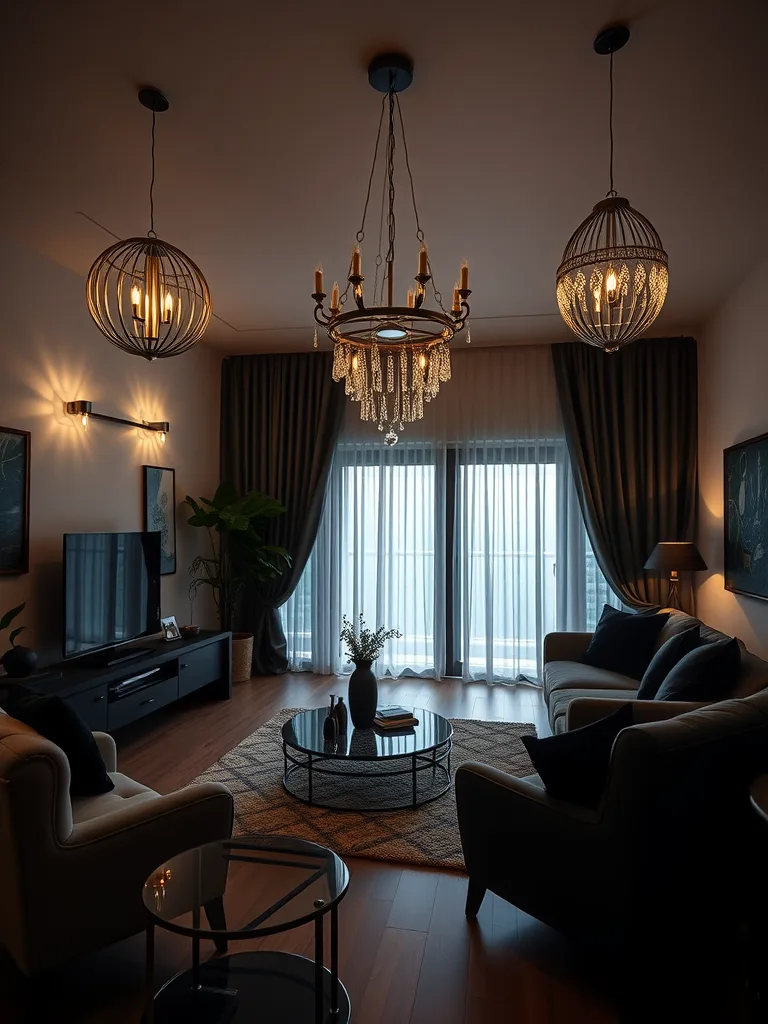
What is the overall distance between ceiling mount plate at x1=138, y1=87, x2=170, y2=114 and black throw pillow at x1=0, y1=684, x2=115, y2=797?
227cm

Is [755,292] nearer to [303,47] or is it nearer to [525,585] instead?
[525,585]

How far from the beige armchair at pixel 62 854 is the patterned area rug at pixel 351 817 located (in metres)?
0.83

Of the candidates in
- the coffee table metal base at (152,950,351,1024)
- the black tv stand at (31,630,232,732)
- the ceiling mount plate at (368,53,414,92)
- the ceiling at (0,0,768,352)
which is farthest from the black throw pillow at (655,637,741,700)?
the black tv stand at (31,630,232,732)

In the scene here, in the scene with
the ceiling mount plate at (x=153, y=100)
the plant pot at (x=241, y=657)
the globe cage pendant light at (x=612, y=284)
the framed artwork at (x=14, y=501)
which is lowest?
the plant pot at (x=241, y=657)

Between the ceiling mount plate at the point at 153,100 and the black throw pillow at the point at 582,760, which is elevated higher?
the ceiling mount plate at the point at 153,100

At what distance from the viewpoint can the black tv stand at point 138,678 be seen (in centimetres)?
370

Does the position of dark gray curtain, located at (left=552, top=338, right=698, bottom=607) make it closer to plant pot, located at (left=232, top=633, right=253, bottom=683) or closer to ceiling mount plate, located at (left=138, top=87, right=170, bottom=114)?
plant pot, located at (left=232, top=633, right=253, bottom=683)

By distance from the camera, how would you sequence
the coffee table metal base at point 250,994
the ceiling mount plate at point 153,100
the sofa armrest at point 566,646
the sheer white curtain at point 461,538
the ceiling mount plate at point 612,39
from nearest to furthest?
the coffee table metal base at point 250,994
the ceiling mount plate at point 612,39
the ceiling mount plate at point 153,100
the sofa armrest at point 566,646
the sheer white curtain at point 461,538

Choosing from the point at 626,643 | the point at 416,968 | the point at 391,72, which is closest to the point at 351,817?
the point at 416,968

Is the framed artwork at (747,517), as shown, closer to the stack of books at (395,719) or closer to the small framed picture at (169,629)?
the stack of books at (395,719)

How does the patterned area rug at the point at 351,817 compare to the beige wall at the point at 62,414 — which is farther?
the beige wall at the point at 62,414

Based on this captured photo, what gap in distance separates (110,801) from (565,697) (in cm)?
238

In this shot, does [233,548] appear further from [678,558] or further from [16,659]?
[678,558]

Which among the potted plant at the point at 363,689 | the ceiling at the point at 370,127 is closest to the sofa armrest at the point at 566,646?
the potted plant at the point at 363,689
